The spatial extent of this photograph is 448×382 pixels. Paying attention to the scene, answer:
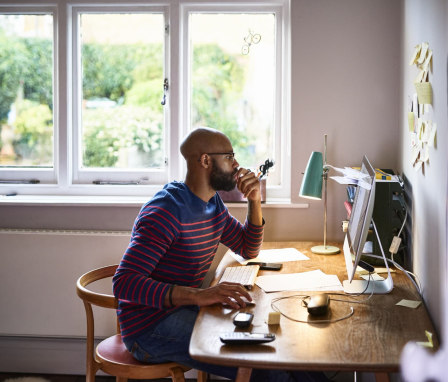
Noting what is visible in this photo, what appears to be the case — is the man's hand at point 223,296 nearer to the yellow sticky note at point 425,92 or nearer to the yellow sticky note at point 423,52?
the yellow sticky note at point 425,92

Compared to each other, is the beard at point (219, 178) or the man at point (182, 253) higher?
the beard at point (219, 178)

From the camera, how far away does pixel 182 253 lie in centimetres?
198

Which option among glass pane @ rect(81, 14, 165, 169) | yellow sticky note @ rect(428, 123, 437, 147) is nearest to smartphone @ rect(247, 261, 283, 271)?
yellow sticky note @ rect(428, 123, 437, 147)

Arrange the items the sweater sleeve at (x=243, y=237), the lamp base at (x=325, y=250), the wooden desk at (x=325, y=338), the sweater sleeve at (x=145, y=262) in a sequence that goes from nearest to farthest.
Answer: the wooden desk at (x=325, y=338) < the sweater sleeve at (x=145, y=262) < the sweater sleeve at (x=243, y=237) < the lamp base at (x=325, y=250)

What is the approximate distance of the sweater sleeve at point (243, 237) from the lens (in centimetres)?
234

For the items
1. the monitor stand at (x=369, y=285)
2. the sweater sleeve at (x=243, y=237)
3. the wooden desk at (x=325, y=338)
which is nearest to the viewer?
the wooden desk at (x=325, y=338)

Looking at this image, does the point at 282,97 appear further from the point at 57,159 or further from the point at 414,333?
the point at 414,333

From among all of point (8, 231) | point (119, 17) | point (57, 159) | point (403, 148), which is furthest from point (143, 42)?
point (403, 148)

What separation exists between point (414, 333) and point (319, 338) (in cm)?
26

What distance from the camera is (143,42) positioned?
321 cm

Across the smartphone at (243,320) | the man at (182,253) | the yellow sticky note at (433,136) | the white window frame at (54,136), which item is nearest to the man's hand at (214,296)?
the man at (182,253)

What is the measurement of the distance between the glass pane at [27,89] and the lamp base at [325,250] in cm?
167

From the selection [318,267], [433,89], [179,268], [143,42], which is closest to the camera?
[433,89]

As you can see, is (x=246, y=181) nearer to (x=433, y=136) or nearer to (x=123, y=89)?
(x=433, y=136)
